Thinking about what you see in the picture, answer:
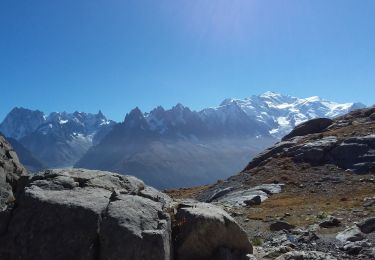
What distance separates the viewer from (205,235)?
19.8m

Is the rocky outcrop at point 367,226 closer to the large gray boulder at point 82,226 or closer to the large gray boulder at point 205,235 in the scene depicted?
the large gray boulder at point 205,235

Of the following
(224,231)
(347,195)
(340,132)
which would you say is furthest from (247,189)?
(224,231)

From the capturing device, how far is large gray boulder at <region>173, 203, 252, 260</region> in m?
19.6

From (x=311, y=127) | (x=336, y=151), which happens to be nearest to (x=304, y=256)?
(x=336, y=151)

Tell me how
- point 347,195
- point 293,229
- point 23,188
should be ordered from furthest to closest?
point 347,195 → point 293,229 → point 23,188

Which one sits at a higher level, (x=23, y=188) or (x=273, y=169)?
(x=273, y=169)

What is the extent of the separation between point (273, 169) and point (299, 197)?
986 inches

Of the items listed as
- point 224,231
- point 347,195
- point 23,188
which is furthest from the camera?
point 347,195

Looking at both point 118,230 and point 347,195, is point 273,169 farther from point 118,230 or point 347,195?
point 118,230

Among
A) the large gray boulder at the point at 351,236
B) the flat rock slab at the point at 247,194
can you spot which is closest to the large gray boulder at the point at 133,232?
the large gray boulder at the point at 351,236

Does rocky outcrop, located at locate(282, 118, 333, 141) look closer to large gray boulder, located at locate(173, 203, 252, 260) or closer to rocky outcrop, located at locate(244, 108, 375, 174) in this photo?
rocky outcrop, located at locate(244, 108, 375, 174)

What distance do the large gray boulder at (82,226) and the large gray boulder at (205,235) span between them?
1.04 metres

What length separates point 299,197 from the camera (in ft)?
201

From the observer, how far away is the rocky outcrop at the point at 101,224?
54.7ft
